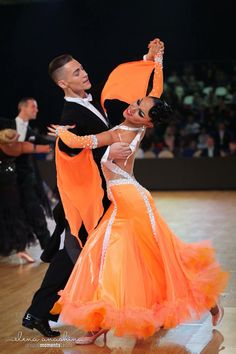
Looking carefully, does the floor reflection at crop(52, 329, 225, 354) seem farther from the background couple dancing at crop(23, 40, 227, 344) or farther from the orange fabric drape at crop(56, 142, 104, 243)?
the orange fabric drape at crop(56, 142, 104, 243)

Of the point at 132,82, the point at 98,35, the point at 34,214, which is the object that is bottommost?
the point at 34,214

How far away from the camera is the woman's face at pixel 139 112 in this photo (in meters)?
3.34

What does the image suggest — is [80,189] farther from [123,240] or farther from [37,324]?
[37,324]

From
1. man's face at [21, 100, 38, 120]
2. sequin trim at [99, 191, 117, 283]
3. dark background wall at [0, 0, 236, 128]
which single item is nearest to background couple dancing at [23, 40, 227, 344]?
sequin trim at [99, 191, 117, 283]

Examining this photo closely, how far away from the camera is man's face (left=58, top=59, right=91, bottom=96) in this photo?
Answer: 353 centimetres

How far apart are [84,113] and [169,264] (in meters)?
0.83

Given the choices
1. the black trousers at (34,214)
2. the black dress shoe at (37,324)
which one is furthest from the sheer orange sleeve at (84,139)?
the black trousers at (34,214)

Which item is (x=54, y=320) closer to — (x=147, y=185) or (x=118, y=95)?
(x=118, y=95)

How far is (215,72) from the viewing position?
12.6 m

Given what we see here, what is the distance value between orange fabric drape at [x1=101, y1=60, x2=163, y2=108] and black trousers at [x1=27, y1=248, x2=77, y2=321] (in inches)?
32.4

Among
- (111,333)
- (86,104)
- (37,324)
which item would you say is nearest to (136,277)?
(111,333)

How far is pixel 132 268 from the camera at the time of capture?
325 centimetres

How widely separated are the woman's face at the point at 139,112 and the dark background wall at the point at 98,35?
8.27m

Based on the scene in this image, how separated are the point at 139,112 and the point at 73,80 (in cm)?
41
